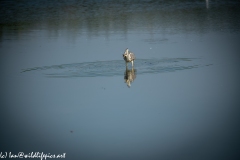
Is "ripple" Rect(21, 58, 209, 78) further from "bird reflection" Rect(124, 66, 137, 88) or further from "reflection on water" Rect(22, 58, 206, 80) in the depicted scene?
"bird reflection" Rect(124, 66, 137, 88)

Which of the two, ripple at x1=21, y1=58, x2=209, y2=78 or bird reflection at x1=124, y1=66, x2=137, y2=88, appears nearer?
bird reflection at x1=124, y1=66, x2=137, y2=88

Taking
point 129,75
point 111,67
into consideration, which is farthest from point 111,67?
point 129,75

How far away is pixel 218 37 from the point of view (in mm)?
19969

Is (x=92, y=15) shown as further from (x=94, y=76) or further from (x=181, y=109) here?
(x=181, y=109)

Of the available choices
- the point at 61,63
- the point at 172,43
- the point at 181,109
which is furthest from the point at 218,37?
the point at 181,109

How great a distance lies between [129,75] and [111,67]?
1141mm

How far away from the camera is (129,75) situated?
14.7m

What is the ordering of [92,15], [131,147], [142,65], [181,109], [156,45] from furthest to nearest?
[92,15]
[156,45]
[142,65]
[181,109]
[131,147]

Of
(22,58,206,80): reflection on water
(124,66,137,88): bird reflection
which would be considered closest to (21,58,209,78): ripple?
(22,58,206,80): reflection on water

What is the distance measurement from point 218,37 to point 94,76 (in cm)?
697

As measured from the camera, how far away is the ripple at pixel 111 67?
14961 mm

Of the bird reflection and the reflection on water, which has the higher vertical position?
the reflection on water

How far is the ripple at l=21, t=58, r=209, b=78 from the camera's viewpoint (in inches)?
589

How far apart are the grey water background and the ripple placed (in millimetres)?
28
